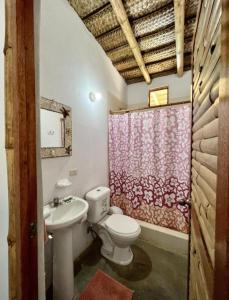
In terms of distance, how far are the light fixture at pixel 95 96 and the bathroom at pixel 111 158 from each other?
1cm

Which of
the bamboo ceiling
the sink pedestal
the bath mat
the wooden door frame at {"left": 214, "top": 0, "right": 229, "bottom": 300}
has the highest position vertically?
the bamboo ceiling

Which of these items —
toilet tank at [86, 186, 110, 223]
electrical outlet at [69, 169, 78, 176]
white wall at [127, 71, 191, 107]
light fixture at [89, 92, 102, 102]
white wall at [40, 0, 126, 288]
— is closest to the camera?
white wall at [40, 0, 126, 288]

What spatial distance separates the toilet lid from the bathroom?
0.04 ft

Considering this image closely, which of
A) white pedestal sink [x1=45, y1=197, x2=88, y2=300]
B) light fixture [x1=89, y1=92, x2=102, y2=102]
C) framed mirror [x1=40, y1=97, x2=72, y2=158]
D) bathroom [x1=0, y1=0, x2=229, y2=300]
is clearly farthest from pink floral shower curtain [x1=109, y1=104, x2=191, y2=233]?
white pedestal sink [x1=45, y1=197, x2=88, y2=300]

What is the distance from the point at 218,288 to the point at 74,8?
96.2 inches

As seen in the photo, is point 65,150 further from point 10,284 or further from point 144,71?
point 144,71

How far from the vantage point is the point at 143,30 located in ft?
6.52

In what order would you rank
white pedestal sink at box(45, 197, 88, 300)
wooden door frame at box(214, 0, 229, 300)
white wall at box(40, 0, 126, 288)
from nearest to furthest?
wooden door frame at box(214, 0, 229, 300), white pedestal sink at box(45, 197, 88, 300), white wall at box(40, 0, 126, 288)

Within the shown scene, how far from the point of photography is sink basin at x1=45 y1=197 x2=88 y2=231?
117 cm

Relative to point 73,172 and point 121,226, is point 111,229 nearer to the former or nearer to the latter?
point 121,226

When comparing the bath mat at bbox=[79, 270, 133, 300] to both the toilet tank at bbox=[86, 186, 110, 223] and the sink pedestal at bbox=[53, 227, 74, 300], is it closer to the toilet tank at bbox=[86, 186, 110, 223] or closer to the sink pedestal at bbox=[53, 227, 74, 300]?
the sink pedestal at bbox=[53, 227, 74, 300]

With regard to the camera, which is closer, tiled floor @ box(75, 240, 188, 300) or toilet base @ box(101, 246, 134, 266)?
tiled floor @ box(75, 240, 188, 300)

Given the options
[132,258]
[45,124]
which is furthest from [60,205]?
[132,258]

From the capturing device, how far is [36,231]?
689 millimetres
